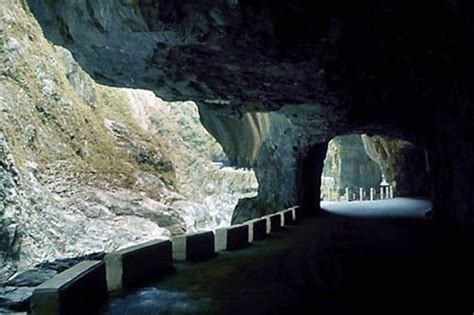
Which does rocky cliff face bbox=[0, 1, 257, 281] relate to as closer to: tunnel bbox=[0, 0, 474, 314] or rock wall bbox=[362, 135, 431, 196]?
tunnel bbox=[0, 0, 474, 314]

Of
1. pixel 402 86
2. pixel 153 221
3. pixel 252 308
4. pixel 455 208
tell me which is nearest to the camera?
pixel 252 308

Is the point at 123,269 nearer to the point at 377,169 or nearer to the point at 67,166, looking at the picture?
the point at 67,166

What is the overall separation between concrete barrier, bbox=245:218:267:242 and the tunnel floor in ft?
1.34

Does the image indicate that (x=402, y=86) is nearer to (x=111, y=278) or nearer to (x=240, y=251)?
(x=240, y=251)

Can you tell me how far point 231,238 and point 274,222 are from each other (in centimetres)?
430

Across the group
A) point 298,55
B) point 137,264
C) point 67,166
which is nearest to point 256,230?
point 298,55

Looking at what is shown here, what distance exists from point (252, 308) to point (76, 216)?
29.5m

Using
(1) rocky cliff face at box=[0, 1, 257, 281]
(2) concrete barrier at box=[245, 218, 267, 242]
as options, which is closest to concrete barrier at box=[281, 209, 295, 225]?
(2) concrete barrier at box=[245, 218, 267, 242]

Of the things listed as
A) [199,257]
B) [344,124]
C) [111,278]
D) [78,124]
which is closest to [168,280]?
[111,278]

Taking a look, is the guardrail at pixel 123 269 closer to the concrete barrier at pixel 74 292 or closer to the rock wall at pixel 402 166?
the concrete barrier at pixel 74 292

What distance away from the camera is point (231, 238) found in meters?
10.9

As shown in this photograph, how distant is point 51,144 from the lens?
36.6 meters

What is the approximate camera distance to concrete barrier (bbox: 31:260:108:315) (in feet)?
16.6

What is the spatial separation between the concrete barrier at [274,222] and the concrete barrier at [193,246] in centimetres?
456
